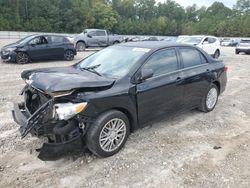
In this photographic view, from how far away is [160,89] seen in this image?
4.54 metres

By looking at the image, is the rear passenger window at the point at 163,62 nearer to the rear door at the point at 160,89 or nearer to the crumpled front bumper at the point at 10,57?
the rear door at the point at 160,89

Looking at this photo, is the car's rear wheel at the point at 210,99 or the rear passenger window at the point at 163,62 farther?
A: the car's rear wheel at the point at 210,99

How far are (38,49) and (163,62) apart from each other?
9.57 metres

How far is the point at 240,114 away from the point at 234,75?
5.52 metres

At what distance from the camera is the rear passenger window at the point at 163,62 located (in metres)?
4.54

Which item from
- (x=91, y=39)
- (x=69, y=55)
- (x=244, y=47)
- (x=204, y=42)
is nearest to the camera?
(x=69, y=55)

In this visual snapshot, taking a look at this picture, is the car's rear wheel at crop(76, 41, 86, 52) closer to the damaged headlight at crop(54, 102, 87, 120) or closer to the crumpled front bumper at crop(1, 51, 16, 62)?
the crumpled front bumper at crop(1, 51, 16, 62)

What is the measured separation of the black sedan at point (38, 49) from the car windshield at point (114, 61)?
330 inches

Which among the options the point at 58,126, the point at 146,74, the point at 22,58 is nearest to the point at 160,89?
the point at 146,74

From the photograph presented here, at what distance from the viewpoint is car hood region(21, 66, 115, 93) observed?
11.7 ft

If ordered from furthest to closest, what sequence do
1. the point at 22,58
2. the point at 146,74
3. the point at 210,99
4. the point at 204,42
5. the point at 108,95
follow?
the point at 204,42, the point at 22,58, the point at 210,99, the point at 146,74, the point at 108,95

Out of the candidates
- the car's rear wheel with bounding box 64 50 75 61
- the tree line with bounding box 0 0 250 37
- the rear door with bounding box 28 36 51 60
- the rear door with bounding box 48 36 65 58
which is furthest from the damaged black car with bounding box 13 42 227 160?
the tree line with bounding box 0 0 250 37

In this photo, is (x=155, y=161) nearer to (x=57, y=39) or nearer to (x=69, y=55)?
(x=57, y=39)

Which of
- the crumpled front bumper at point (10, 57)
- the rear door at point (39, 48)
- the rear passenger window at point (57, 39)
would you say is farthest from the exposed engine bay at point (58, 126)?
the rear passenger window at point (57, 39)
